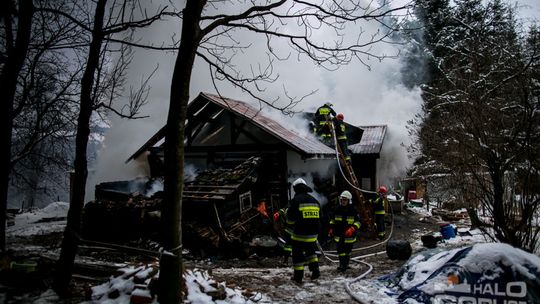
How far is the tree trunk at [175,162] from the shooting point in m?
3.38

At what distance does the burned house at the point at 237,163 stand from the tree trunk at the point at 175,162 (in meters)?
5.74

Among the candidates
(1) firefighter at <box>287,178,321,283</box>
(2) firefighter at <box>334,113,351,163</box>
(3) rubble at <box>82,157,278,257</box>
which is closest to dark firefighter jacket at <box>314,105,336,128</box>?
(2) firefighter at <box>334,113,351,163</box>

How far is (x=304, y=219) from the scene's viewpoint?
618 centimetres

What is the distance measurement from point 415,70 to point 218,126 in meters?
23.6

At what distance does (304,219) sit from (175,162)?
3.47 m

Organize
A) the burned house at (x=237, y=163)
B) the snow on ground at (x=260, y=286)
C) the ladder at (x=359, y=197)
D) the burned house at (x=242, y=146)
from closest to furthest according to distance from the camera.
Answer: the snow on ground at (x=260, y=286) → the burned house at (x=237, y=163) → the ladder at (x=359, y=197) → the burned house at (x=242, y=146)

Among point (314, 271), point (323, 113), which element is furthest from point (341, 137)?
point (314, 271)

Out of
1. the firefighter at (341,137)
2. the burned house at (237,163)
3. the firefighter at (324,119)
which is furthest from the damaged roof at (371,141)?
the firefighter at (341,137)

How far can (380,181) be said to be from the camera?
18.9 m

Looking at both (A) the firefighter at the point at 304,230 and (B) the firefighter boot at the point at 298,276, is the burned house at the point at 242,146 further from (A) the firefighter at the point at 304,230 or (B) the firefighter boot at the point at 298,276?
(B) the firefighter boot at the point at 298,276

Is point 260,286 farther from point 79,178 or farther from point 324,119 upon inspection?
point 324,119

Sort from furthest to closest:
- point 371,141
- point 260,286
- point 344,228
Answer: point 371,141 < point 344,228 < point 260,286

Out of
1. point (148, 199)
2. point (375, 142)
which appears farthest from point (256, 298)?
point (375, 142)

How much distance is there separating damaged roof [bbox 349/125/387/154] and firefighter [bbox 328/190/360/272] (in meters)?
9.43
